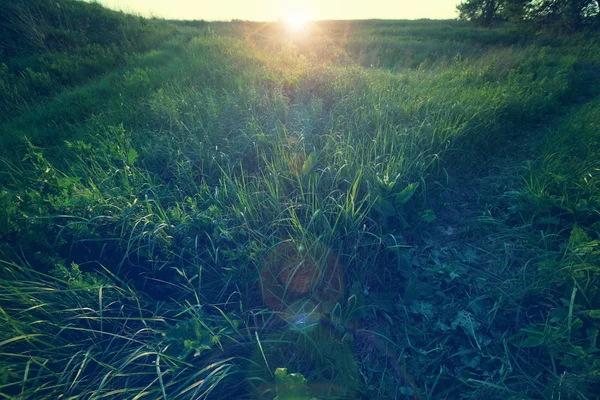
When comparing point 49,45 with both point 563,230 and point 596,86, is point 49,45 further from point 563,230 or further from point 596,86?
point 596,86

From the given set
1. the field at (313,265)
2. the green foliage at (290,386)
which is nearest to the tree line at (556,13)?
the field at (313,265)

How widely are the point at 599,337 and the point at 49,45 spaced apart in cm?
1071

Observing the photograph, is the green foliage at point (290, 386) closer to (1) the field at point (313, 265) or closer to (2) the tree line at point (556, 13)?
(1) the field at point (313, 265)

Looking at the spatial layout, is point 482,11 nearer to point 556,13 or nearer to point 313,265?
point 556,13

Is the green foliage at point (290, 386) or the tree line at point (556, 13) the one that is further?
the tree line at point (556, 13)

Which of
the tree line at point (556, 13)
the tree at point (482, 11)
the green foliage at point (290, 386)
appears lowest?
the green foliage at point (290, 386)

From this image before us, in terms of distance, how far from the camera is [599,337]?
1.22 meters

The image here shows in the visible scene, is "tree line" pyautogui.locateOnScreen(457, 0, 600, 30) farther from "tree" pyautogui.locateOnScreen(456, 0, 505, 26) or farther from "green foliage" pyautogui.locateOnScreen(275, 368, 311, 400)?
"green foliage" pyautogui.locateOnScreen(275, 368, 311, 400)

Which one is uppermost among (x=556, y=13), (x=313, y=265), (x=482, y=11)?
(x=482, y=11)

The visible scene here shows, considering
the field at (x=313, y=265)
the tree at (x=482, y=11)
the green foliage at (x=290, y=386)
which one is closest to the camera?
the green foliage at (x=290, y=386)

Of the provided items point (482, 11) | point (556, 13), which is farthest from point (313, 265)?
point (482, 11)

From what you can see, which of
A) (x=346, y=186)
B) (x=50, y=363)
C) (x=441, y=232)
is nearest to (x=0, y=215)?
(x=50, y=363)

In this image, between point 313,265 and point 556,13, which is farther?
point 556,13

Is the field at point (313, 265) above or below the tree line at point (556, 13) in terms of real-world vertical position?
below
